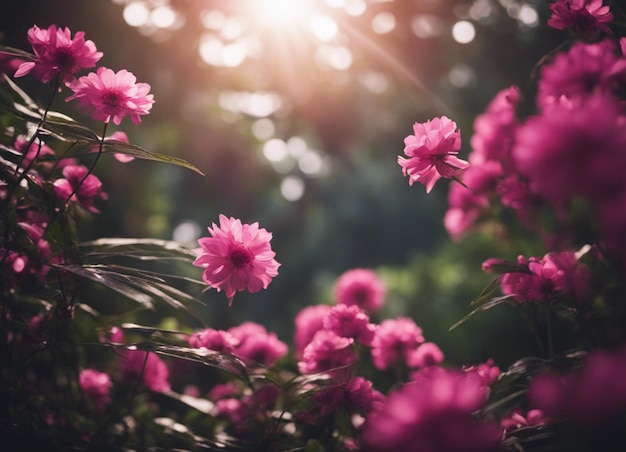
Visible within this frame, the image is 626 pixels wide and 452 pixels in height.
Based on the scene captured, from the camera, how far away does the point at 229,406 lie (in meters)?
1.10

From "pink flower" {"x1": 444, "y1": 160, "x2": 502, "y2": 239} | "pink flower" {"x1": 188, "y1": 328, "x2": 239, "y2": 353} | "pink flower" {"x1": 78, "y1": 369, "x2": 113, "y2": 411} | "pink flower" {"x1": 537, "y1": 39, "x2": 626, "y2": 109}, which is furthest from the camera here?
"pink flower" {"x1": 444, "y1": 160, "x2": 502, "y2": 239}

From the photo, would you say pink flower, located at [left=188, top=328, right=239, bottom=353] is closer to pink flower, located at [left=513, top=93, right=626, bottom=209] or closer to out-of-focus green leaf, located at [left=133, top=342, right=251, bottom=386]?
out-of-focus green leaf, located at [left=133, top=342, right=251, bottom=386]

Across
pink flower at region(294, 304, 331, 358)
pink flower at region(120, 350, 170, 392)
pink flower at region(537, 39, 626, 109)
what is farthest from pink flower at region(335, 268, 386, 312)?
pink flower at region(537, 39, 626, 109)

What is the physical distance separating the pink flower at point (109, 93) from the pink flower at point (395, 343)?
0.61 m

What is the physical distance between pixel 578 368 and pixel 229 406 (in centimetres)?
72

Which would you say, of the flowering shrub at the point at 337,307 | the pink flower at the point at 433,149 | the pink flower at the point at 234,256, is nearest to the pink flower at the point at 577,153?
the flowering shrub at the point at 337,307

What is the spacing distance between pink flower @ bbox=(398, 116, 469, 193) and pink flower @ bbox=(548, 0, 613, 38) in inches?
8.6

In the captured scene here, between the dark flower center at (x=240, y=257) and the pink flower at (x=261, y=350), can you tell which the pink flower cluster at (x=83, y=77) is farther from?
the pink flower at (x=261, y=350)

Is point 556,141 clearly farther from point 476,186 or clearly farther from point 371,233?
point 371,233

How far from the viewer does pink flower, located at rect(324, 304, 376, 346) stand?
2.91 ft

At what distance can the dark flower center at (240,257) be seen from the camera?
2.51ft

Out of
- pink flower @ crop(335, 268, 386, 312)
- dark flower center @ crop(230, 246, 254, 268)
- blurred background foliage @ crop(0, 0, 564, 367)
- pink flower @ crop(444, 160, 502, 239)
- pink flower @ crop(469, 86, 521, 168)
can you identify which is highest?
blurred background foliage @ crop(0, 0, 564, 367)

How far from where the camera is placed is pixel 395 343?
1.04 metres

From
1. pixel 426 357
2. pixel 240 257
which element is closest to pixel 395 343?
pixel 426 357
